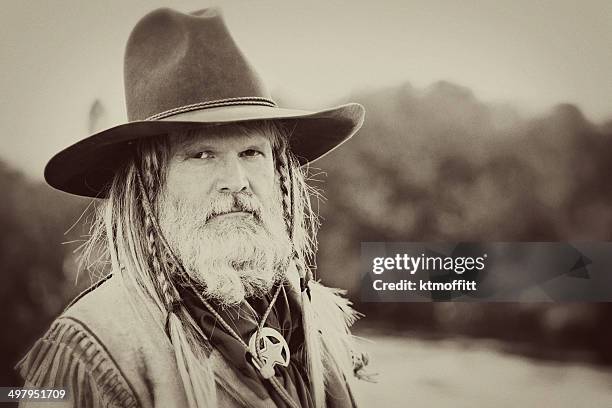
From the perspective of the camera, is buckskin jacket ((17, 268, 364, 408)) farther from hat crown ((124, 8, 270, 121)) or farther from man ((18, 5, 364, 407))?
hat crown ((124, 8, 270, 121))

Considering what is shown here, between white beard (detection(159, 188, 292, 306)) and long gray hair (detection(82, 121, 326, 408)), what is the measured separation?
0.05 m

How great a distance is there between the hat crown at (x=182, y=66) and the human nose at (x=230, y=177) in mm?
212

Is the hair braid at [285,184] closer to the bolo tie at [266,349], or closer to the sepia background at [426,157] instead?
the sepia background at [426,157]

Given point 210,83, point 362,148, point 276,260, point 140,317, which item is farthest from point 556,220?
point 140,317

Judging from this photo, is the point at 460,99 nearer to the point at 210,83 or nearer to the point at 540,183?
the point at 540,183

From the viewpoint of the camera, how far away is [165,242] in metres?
2.20

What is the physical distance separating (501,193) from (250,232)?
0.88m

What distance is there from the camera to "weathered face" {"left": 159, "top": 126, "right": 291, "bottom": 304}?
215cm

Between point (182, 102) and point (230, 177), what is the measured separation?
281 millimetres

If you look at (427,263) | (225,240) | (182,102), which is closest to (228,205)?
(225,240)

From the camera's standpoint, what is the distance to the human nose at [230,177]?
7.04 ft
